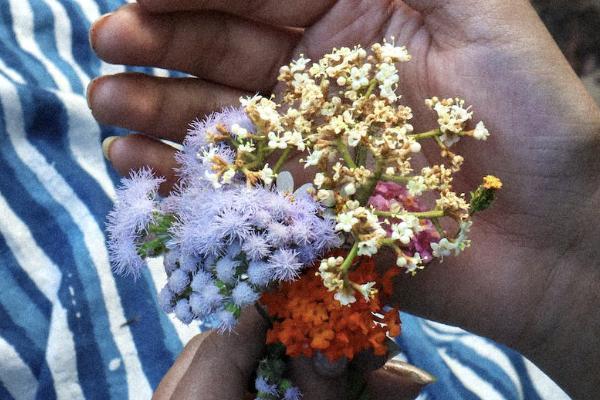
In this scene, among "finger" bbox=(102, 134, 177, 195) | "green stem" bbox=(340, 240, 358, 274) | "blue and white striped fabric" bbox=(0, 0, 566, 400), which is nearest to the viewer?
"green stem" bbox=(340, 240, 358, 274)

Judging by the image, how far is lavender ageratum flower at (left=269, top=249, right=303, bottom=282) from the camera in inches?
24.9

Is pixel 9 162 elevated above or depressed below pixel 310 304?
below

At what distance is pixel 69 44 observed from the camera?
4.63ft

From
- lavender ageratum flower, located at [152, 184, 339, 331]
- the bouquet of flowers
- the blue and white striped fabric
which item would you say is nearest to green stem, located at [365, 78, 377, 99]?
the bouquet of flowers

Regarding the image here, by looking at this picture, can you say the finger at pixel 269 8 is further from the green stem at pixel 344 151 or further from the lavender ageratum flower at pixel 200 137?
the green stem at pixel 344 151

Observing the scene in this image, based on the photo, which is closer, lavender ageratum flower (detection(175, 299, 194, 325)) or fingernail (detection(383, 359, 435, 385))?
lavender ageratum flower (detection(175, 299, 194, 325))

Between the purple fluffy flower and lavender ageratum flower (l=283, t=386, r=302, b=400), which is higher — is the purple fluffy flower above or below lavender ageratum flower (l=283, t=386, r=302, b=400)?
above

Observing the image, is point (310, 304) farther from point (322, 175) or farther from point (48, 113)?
point (48, 113)

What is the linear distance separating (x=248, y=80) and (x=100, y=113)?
0.22 m

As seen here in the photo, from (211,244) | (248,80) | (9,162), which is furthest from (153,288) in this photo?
(211,244)

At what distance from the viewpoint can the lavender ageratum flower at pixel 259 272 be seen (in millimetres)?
631

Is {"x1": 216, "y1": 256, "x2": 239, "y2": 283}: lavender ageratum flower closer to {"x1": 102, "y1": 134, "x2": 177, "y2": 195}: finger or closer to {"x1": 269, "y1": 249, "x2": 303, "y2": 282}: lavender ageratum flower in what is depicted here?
{"x1": 269, "y1": 249, "x2": 303, "y2": 282}: lavender ageratum flower

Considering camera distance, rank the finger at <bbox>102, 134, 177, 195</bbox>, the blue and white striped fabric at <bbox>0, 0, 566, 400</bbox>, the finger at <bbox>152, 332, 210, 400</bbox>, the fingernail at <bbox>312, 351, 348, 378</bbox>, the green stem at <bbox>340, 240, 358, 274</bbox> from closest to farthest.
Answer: the green stem at <bbox>340, 240, 358, 274</bbox> → the fingernail at <bbox>312, 351, 348, 378</bbox> → the finger at <bbox>152, 332, 210, 400</bbox> → the finger at <bbox>102, 134, 177, 195</bbox> → the blue and white striped fabric at <bbox>0, 0, 566, 400</bbox>

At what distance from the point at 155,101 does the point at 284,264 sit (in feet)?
1.36
